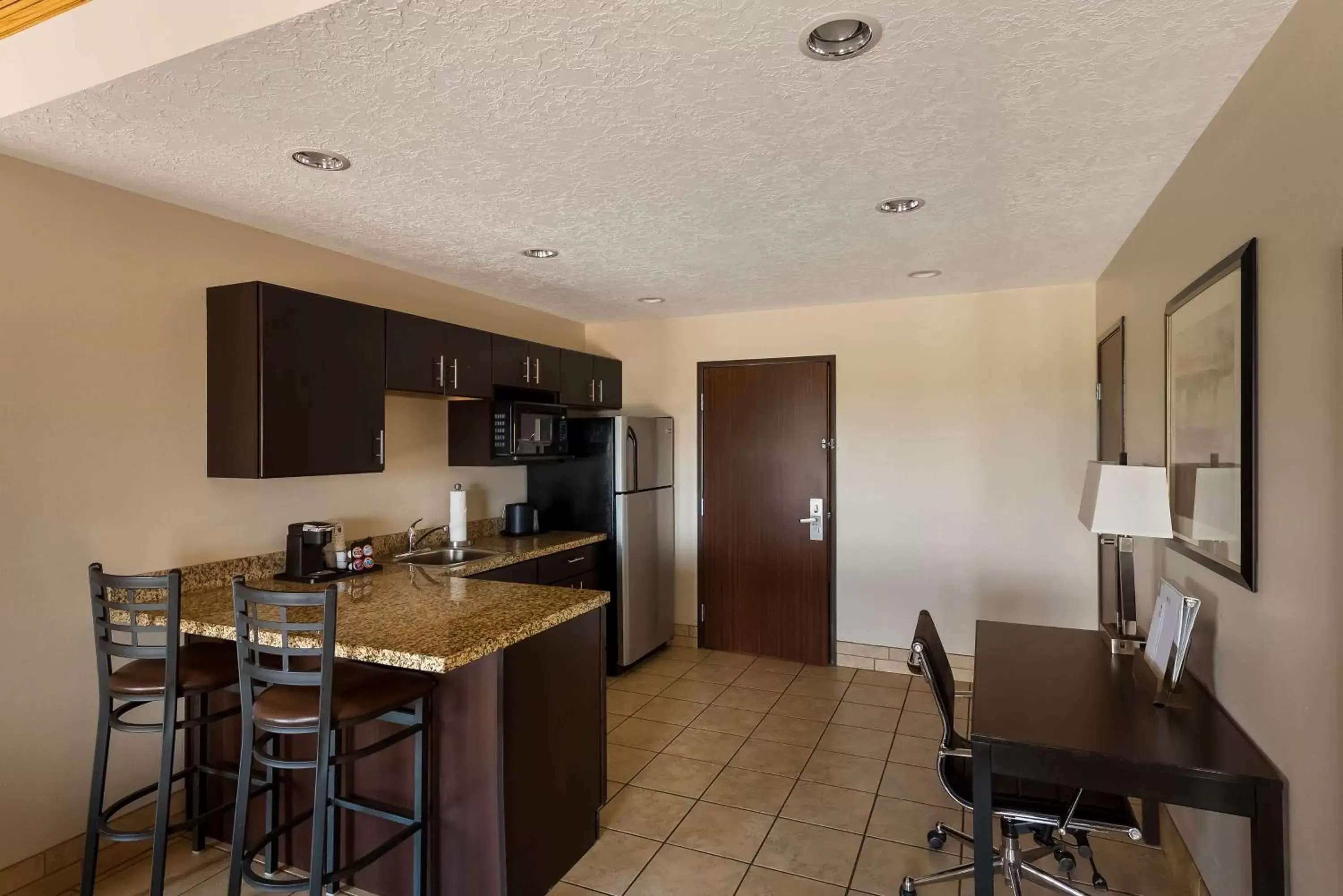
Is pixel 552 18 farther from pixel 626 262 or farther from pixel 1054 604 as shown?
pixel 1054 604

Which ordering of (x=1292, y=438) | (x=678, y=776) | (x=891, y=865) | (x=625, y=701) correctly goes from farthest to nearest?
(x=625, y=701), (x=678, y=776), (x=891, y=865), (x=1292, y=438)

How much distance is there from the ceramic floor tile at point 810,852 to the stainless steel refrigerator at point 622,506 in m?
1.92

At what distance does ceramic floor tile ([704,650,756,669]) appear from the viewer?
4570 millimetres

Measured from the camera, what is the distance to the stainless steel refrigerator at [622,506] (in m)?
4.35

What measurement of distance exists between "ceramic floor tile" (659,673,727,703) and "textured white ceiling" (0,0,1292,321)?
254cm

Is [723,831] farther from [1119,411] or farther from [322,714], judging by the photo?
[1119,411]

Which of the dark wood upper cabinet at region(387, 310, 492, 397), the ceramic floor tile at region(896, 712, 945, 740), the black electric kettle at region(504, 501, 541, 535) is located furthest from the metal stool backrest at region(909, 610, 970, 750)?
the black electric kettle at region(504, 501, 541, 535)

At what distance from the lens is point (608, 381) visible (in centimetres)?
496

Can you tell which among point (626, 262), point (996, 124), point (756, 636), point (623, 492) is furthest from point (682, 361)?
point (996, 124)

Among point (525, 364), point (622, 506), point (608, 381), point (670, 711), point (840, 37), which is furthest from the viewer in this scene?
point (608, 381)

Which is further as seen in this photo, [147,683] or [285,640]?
[147,683]

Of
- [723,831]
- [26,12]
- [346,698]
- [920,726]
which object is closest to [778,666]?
[920,726]

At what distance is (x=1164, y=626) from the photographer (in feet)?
6.38

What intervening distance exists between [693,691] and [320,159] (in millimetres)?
3336
